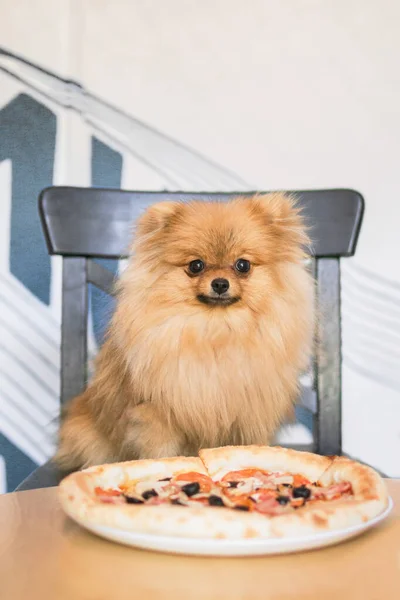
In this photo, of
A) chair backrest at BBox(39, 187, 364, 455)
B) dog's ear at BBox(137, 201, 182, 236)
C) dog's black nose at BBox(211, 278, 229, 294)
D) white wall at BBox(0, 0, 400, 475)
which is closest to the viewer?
dog's black nose at BBox(211, 278, 229, 294)

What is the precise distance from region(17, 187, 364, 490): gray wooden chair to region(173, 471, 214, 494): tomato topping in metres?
0.89

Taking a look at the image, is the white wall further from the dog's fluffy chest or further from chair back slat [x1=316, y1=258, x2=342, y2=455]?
the dog's fluffy chest

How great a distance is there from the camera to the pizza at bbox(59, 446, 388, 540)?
0.58 metres

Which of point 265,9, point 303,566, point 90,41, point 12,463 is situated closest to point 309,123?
A: point 265,9

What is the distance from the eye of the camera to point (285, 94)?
7.92ft

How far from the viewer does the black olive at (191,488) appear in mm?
734

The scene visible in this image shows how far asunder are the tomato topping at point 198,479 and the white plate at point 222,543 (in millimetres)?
187

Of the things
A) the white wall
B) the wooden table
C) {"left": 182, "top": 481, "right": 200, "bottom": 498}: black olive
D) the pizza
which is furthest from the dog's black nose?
the white wall

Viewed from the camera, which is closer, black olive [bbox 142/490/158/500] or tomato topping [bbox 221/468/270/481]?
black olive [bbox 142/490/158/500]

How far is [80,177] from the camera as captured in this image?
95.6 inches

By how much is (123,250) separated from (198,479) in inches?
37.5

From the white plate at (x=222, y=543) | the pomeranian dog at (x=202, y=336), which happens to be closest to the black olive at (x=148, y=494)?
the white plate at (x=222, y=543)

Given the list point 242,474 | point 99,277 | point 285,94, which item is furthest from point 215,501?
point 285,94

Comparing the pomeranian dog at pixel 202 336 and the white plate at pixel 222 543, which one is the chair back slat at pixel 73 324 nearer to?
the pomeranian dog at pixel 202 336
